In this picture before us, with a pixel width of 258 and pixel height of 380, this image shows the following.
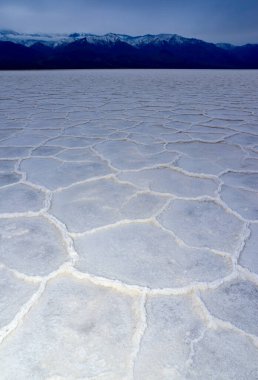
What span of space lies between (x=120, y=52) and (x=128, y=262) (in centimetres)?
4084

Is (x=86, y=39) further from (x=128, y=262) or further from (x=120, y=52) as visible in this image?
(x=128, y=262)

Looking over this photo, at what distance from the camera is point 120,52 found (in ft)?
123

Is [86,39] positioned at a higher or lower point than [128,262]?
higher

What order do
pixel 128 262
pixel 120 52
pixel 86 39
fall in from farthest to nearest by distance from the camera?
pixel 120 52
pixel 86 39
pixel 128 262

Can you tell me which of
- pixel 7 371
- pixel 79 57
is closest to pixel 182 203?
pixel 7 371

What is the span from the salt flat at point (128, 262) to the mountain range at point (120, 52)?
80.0ft

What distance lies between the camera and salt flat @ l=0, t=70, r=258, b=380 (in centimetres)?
81

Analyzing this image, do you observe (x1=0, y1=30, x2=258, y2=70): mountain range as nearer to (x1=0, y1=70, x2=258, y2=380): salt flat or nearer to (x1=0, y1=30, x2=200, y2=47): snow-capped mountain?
(x1=0, y1=30, x2=200, y2=47): snow-capped mountain

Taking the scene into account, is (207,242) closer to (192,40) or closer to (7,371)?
(7,371)

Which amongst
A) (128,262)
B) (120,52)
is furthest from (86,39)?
(128,262)

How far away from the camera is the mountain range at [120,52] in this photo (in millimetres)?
27797

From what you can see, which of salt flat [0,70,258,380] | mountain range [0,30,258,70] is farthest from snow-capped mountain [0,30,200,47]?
salt flat [0,70,258,380]

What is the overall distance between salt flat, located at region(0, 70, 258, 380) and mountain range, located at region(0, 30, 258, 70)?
24399 millimetres

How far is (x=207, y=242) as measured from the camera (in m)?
1.29
